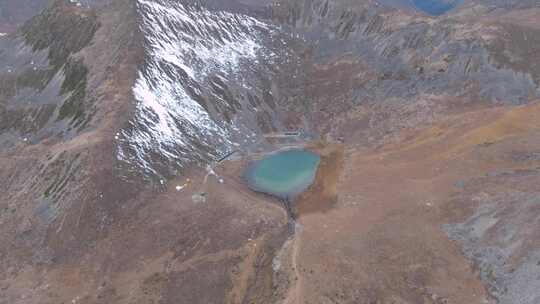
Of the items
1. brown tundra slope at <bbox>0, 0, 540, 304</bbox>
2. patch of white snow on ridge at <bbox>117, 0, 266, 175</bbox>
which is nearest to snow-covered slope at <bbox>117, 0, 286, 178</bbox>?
patch of white snow on ridge at <bbox>117, 0, 266, 175</bbox>

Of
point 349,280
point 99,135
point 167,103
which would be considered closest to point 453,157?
point 349,280

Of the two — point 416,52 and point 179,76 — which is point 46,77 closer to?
point 179,76

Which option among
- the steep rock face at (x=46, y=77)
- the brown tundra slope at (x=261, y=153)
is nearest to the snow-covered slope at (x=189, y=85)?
the brown tundra slope at (x=261, y=153)

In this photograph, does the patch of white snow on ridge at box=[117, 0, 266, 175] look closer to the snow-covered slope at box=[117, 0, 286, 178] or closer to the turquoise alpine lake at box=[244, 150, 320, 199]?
the snow-covered slope at box=[117, 0, 286, 178]

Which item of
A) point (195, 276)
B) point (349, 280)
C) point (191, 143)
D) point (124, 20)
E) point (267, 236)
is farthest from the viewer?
point (124, 20)

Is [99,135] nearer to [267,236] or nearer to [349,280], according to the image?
[267,236]
